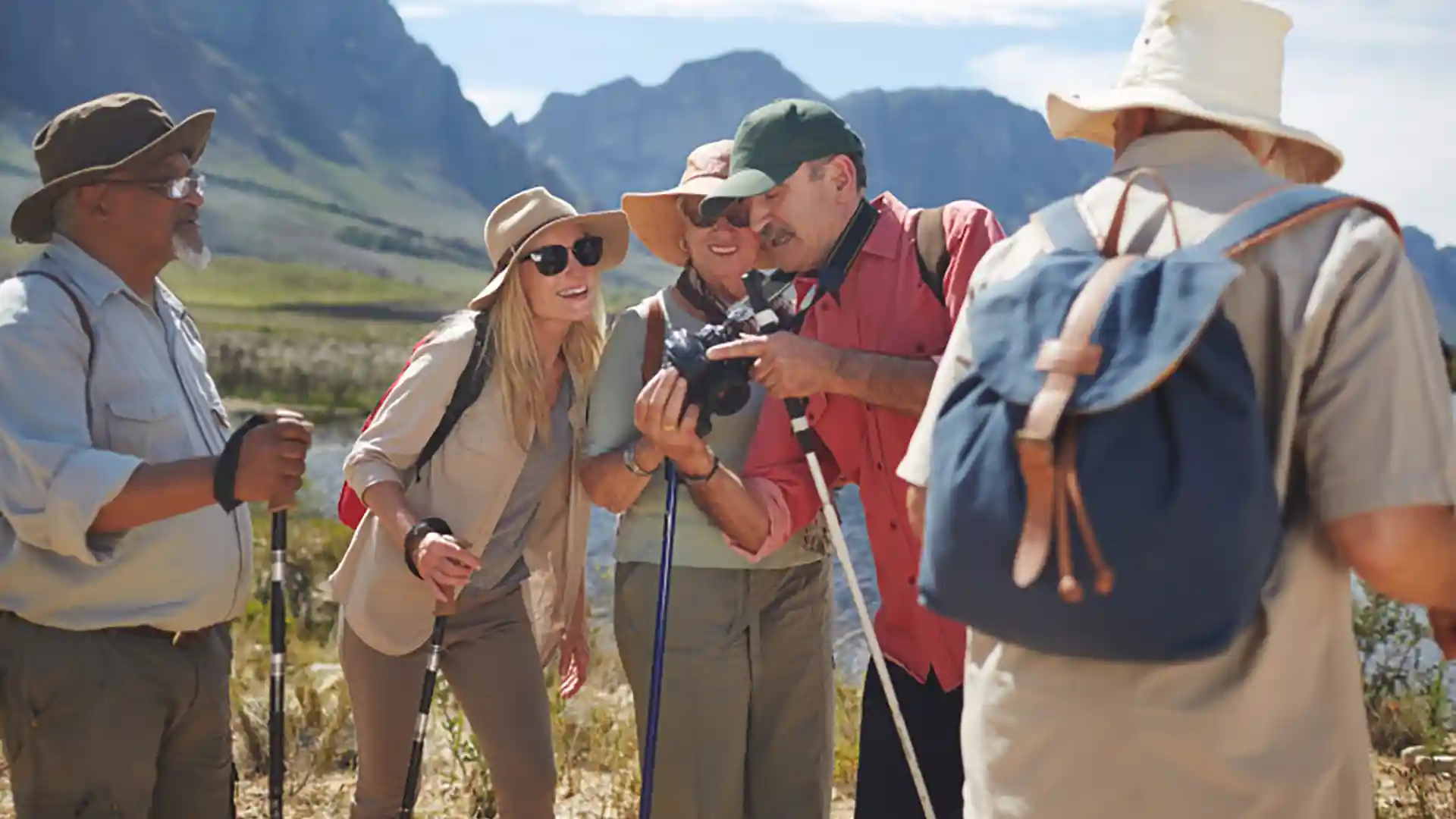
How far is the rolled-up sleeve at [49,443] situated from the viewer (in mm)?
2842

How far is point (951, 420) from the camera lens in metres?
1.86

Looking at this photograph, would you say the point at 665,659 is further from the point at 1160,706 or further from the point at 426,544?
the point at 1160,706

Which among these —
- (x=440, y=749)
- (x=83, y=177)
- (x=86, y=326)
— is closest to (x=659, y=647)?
(x=86, y=326)

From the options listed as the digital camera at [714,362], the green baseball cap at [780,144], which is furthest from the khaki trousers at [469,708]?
the green baseball cap at [780,144]

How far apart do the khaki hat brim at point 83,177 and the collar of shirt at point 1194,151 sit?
213 cm

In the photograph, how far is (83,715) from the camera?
9.73ft

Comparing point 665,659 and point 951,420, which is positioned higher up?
point 951,420

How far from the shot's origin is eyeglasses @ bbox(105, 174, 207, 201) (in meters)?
3.18

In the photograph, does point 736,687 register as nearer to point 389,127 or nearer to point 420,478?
point 420,478

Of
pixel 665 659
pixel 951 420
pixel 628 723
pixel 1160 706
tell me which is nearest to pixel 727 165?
pixel 665 659

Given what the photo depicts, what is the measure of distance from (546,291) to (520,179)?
146 ft

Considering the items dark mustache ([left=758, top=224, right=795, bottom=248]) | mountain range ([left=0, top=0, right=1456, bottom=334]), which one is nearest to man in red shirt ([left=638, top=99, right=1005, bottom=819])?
dark mustache ([left=758, top=224, right=795, bottom=248])

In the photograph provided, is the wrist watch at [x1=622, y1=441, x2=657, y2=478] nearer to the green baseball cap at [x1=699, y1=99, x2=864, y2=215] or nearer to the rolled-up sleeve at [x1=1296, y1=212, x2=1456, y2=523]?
the green baseball cap at [x1=699, y1=99, x2=864, y2=215]

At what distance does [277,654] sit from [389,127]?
49339mm
